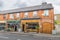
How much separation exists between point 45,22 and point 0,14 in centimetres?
1743

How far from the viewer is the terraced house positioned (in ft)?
136

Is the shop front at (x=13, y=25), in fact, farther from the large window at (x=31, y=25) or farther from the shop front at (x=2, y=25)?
the large window at (x=31, y=25)

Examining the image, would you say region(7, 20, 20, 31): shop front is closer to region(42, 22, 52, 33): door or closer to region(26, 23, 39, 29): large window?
region(26, 23, 39, 29): large window

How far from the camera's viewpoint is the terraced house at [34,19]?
41406mm

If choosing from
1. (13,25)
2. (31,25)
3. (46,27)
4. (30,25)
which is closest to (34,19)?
(31,25)

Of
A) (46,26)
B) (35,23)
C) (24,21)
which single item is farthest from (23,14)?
(46,26)

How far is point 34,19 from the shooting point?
43.4m

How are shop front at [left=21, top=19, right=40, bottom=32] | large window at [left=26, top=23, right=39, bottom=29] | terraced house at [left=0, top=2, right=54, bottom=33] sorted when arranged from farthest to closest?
large window at [left=26, top=23, right=39, bottom=29] → shop front at [left=21, top=19, right=40, bottom=32] → terraced house at [left=0, top=2, right=54, bottom=33]

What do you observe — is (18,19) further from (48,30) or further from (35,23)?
(48,30)

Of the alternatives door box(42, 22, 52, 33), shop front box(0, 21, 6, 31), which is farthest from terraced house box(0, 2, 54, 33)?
shop front box(0, 21, 6, 31)

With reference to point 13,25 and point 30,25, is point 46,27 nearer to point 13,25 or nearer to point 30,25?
point 30,25

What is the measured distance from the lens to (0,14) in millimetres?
53531

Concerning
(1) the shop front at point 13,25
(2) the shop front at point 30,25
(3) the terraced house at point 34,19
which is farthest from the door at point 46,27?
(1) the shop front at point 13,25

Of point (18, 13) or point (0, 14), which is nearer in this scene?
point (18, 13)
